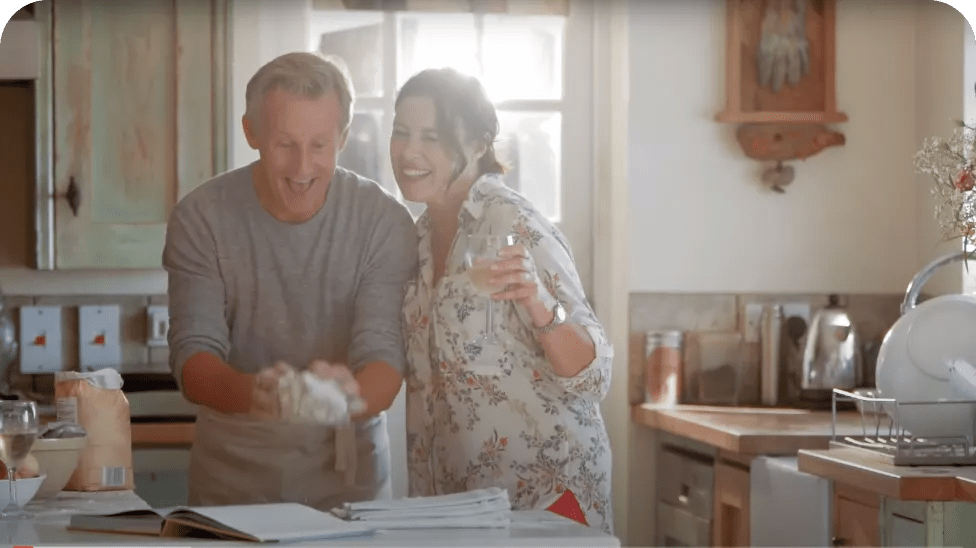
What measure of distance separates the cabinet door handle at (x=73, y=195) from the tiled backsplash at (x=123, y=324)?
220 millimetres

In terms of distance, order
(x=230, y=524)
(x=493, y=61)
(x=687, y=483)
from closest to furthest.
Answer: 1. (x=230, y=524)
2. (x=493, y=61)
3. (x=687, y=483)

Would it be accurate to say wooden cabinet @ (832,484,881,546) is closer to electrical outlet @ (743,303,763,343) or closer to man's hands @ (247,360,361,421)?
electrical outlet @ (743,303,763,343)

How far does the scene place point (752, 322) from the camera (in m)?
2.48

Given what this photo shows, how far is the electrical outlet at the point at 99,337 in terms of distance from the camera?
2418 millimetres

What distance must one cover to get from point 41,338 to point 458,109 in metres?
0.97

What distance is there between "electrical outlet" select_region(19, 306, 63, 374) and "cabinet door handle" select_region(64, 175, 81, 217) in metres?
0.23

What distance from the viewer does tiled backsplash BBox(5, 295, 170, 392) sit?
2400 mm

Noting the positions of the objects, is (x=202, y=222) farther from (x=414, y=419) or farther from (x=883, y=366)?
(x=883, y=366)

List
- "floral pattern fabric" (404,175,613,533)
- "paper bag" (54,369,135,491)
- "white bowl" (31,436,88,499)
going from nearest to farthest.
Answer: "white bowl" (31,436,88,499) < "paper bag" (54,369,135,491) < "floral pattern fabric" (404,175,613,533)

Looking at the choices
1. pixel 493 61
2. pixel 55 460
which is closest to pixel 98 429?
pixel 55 460

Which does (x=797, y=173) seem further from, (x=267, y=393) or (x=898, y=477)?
(x=267, y=393)

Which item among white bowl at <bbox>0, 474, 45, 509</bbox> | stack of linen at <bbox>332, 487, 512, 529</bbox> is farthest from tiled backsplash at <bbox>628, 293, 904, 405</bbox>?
white bowl at <bbox>0, 474, 45, 509</bbox>

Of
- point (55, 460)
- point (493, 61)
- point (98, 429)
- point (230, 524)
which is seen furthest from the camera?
point (493, 61)

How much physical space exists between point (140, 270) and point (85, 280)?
127 millimetres
